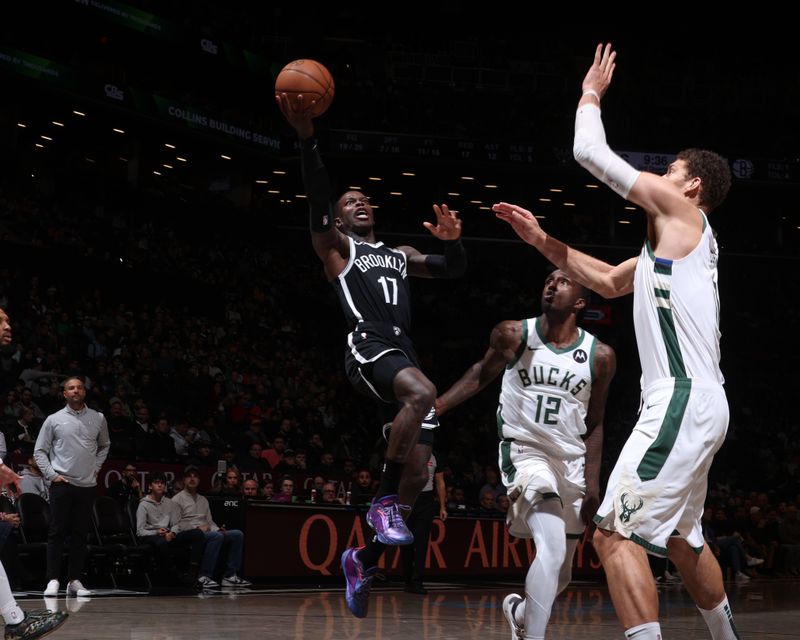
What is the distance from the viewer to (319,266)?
30031 mm

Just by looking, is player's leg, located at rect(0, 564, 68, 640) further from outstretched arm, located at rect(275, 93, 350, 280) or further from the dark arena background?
outstretched arm, located at rect(275, 93, 350, 280)

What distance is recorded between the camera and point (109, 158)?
2997cm

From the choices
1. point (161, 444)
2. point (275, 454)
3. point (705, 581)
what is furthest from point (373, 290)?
point (275, 454)

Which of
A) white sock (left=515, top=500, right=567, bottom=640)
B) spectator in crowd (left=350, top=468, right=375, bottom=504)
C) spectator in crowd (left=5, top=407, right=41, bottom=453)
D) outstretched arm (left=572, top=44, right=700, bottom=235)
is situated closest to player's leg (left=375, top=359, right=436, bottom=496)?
white sock (left=515, top=500, right=567, bottom=640)

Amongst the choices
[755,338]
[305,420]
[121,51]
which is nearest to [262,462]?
[305,420]

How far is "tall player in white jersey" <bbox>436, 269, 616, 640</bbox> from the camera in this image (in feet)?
20.1

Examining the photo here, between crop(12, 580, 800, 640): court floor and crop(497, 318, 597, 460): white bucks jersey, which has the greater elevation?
crop(497, 318, 597, 460): white bucks jersey

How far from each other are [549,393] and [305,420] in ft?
50.2

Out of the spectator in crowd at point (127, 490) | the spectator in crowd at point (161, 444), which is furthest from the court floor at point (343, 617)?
the spectator in crowd at point (161, 444)

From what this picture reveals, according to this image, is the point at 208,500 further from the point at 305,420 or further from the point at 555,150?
the point at 555,150

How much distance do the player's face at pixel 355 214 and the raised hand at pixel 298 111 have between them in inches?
36.9

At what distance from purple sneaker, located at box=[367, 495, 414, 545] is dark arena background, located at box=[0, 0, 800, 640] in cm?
162

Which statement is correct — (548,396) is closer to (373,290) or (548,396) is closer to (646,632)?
(373,290)

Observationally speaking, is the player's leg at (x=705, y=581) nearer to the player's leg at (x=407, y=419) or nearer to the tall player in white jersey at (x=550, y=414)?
the tall player in white jersey at (x=550, y=414)
